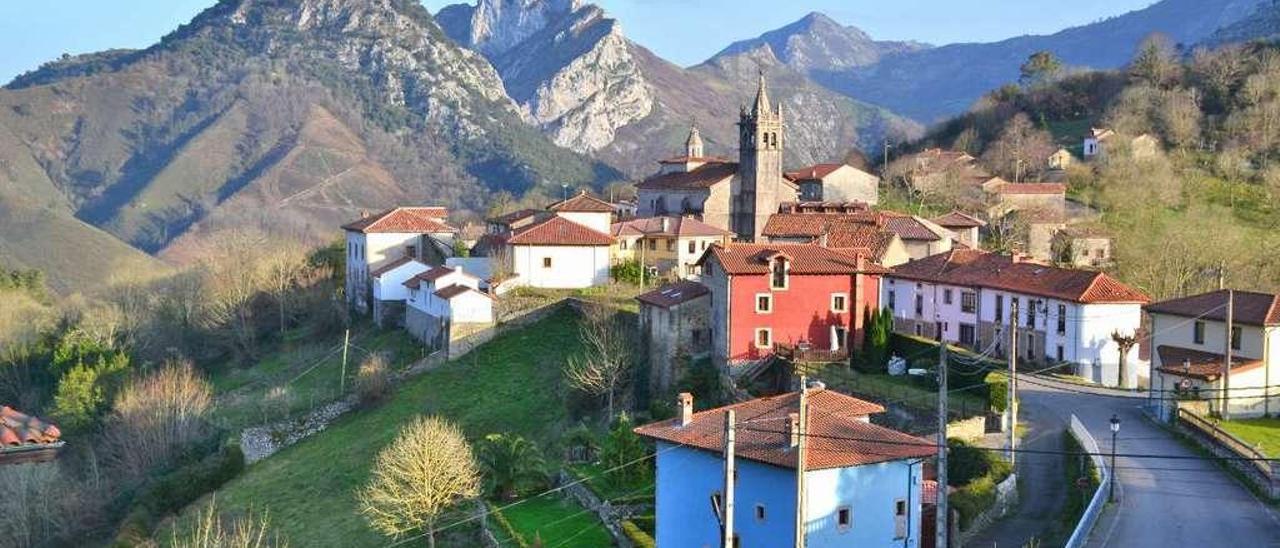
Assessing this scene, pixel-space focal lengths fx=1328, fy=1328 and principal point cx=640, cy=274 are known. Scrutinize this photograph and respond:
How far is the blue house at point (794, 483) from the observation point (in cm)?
2595

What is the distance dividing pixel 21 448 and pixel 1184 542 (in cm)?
4789

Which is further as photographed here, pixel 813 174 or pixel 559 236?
pixel 813 174

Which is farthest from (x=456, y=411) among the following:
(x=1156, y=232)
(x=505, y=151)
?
(x=505, y=151)

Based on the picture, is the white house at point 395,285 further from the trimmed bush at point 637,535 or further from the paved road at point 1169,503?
the paved road at point 1169,503

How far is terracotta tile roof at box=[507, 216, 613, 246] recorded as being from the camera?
56.6m

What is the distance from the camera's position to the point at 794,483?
83.9ft

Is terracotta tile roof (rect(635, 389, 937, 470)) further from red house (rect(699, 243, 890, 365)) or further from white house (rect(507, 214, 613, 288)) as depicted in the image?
white house (rect(507, 214, 613, 288))

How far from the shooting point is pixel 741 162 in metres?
71.4

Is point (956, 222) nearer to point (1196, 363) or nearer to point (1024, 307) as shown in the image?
point (1024, 307)

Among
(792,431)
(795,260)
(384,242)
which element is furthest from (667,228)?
(792,431)

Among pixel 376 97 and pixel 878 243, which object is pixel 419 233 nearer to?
pixel 878 243

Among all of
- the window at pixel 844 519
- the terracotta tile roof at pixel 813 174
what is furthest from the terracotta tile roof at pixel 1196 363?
the terracotta tile roof at pixel 813 174

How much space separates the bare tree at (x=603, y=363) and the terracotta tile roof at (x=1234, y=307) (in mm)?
16611

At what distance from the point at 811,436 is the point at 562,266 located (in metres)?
31.6
